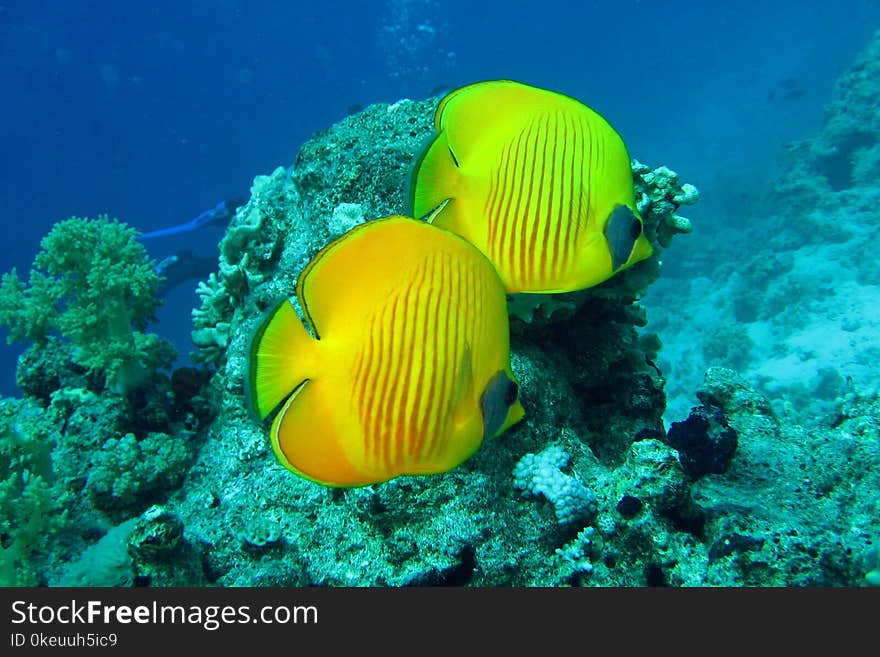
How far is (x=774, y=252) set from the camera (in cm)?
1378

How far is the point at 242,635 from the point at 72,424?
229 centimetres

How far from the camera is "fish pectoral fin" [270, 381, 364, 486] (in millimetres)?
1203

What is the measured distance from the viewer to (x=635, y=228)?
1.50 m

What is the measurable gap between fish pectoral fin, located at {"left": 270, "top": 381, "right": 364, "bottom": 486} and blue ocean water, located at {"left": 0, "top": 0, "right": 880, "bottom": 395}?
2713 cm

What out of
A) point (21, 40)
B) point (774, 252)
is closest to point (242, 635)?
point (774, 252)

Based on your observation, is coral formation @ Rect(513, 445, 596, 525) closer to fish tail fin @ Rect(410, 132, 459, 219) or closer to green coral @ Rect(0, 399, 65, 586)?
fish tail fin @ Rect(410, 132, 459, 219)

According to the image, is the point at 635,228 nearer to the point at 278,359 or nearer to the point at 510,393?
the point at 510,393

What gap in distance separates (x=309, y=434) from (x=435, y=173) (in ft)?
2.54

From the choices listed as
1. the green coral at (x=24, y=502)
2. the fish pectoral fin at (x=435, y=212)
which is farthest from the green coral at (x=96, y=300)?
the fish pectoral fin at (x=435, y=212)

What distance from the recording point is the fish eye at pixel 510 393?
1.30 m

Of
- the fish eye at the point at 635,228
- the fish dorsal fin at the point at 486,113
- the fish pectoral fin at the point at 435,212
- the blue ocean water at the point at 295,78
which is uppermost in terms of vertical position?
the blue ocean water at the point at 295,78

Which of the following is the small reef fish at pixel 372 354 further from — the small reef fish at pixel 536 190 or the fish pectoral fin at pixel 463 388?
the small reef fish at pixel 536 190

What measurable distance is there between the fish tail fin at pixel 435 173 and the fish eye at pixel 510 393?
22.1 inches

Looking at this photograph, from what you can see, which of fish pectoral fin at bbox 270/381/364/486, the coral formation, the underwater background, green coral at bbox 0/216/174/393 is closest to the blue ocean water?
the underwater background
